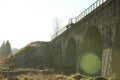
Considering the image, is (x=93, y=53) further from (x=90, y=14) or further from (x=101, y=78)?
(x=101, y=78)

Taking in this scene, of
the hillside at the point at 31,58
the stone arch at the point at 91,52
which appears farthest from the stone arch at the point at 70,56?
the stone arch at the point at 91,52

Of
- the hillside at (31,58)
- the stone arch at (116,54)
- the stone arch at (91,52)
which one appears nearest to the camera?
the stone arch at (116,54)

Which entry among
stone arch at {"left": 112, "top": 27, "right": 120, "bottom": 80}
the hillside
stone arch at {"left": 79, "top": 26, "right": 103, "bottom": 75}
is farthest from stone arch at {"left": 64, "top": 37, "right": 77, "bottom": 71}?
stone arch at {"left": 112, "top": 27, "right": 120, "bottom": 80}

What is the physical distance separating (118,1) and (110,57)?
499 cm

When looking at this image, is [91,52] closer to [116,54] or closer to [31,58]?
[116,54]

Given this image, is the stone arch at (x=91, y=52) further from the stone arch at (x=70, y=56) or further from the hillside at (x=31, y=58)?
the hillside at (x=31, y=58)

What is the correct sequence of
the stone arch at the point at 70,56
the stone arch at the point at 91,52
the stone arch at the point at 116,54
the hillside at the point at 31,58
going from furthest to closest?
the hillside at the point at 31,58 < the stone arch at the point at 70,56 < the stone arch at the point at 91,52 < the stone arch at the point at 116,54

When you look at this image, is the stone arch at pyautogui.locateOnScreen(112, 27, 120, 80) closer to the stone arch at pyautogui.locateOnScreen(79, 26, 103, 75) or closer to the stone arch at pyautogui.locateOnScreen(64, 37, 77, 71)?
the stone arch at pyautogui.locateOnScreen(79, 26, 103, 75)

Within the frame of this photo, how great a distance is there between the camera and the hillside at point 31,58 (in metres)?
46.1

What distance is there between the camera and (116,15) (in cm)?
2220

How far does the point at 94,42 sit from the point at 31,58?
21.2m

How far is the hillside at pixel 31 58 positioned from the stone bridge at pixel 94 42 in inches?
131

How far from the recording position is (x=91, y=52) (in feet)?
103

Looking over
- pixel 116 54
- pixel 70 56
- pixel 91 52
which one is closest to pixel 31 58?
pixel 70 56
